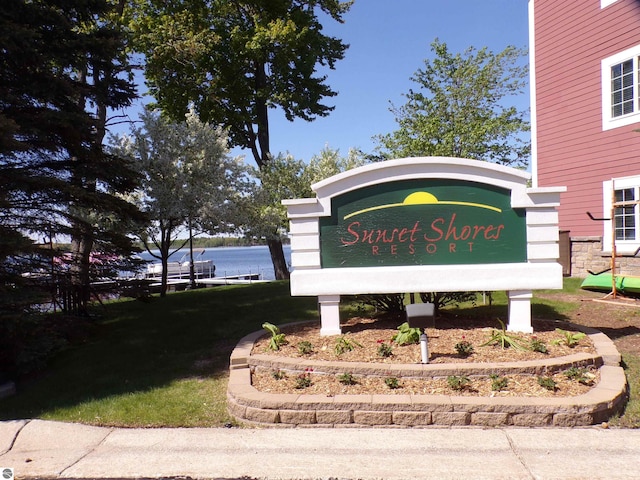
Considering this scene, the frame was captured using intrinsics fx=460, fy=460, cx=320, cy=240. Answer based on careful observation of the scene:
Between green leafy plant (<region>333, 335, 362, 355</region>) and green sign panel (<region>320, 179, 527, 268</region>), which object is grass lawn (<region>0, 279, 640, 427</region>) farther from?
green sign panel (<region>320, 179, 527, 268</region>)

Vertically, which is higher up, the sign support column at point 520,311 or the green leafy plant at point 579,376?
the sign support column at point 520,311

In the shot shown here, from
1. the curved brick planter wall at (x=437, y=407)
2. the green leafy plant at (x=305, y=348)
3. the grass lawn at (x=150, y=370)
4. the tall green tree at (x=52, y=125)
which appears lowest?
the grass lawn at (x=150, y=370)

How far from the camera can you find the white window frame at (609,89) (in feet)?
38.3

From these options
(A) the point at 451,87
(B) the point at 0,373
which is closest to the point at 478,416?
(B) the point at 0,373

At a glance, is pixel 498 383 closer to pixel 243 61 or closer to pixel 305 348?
pixel 305 348

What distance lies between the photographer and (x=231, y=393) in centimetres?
512

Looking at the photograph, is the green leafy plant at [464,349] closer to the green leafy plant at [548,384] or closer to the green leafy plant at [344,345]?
the green leafy plant at [548,384]

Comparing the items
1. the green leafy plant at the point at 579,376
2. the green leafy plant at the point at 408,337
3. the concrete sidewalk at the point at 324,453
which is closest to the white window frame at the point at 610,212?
the green leafy plant at the point at 579,376

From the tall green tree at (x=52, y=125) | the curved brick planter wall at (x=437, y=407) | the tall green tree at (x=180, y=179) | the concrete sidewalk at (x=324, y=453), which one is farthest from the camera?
the tall green tree at (x=180, y=179)

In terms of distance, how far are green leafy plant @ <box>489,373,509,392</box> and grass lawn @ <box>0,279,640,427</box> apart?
1038mm

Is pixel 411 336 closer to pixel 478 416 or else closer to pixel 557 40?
pixel 478 416

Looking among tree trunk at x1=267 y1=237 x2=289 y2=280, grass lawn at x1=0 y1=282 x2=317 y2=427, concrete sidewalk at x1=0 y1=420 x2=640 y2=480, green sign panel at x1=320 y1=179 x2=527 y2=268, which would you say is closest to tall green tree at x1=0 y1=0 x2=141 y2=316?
grass lawn at x1=0 y1=282 x2=317 y2=427

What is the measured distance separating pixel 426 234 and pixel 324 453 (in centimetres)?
360

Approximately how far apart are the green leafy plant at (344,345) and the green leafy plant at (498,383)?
5.83 feet
